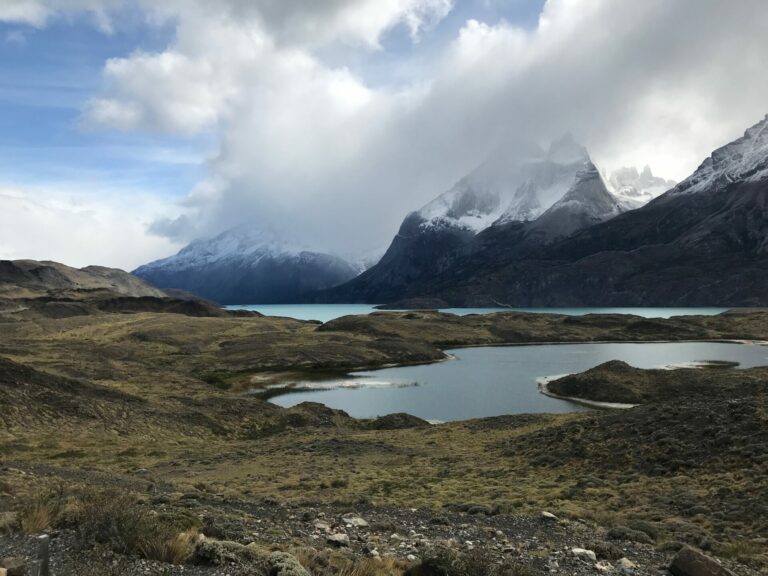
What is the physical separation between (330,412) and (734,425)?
39.8m

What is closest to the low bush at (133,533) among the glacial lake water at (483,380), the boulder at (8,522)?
the boulder at (8,522)

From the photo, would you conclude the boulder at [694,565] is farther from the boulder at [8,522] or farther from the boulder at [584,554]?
the boulder at [8,522]

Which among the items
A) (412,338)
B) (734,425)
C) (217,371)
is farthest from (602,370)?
(412,338)

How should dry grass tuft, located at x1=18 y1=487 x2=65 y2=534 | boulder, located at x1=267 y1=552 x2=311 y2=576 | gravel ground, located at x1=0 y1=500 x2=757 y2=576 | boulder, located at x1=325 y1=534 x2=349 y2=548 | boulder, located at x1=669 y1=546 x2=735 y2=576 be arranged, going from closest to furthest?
boulder, located at x1=267 y1=552 x2=311 y2=576 → gravel ground, located at x1=0 y1=500 x2=757 y2=576 → dry grass tuft, located at x1=18 y1=487 x2=65 y2=534 → boulder, located at x1=669 y1=546 x2=735 y2=576 → boulder, located at x1=325 y1=534 x2=349 y2=548

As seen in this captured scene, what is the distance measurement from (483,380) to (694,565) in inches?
3148

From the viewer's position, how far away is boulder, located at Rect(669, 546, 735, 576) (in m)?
11.6

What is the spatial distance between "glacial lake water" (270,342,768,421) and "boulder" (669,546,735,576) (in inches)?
1913

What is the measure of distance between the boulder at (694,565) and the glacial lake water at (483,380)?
159 feet

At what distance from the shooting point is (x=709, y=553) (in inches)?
565

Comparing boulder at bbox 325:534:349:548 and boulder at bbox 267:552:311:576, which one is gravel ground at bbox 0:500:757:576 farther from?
boulder at bbox 267:552:311:576

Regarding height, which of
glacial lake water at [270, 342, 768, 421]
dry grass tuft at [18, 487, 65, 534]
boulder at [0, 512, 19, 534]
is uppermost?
dry grass tuft at [18, 487, 65, 534]

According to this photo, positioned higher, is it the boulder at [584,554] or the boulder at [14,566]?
the boulder at [14,566]

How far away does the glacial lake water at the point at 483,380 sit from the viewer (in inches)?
2660

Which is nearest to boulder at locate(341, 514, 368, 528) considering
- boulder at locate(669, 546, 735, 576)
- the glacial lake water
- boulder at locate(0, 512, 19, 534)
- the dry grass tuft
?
the dry grass tuft
